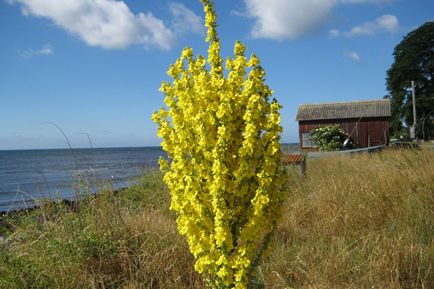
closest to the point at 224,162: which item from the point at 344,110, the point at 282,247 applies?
the point at 282,247

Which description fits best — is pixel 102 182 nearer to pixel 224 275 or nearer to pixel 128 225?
pixel 128 225

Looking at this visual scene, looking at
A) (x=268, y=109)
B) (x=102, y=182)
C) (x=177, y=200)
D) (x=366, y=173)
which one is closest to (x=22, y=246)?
(x=102, y=182)

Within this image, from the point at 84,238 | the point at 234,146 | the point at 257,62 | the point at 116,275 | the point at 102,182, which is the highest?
the point at 257,62

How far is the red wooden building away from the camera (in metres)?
29.5

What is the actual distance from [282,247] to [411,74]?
4102 cm

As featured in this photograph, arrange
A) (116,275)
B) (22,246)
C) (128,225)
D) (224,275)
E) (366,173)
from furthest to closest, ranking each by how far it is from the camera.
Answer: (366,173), (128,225), (22,246), (116,275), (224,275)

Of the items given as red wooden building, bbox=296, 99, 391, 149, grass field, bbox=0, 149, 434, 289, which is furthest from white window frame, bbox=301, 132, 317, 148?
grass field, bbox=0, 149, 434, 289

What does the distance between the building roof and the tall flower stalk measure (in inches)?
1074

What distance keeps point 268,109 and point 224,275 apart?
121cm

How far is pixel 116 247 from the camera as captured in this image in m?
4.81

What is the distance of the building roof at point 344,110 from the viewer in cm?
2975

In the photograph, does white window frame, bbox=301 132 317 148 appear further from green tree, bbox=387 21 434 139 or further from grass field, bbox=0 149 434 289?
grass field, bbox=0 149 434 289

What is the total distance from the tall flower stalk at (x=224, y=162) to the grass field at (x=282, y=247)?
60cm

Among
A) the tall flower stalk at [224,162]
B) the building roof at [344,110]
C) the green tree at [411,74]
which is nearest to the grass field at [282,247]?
the tall flower stalk at [224,162]
